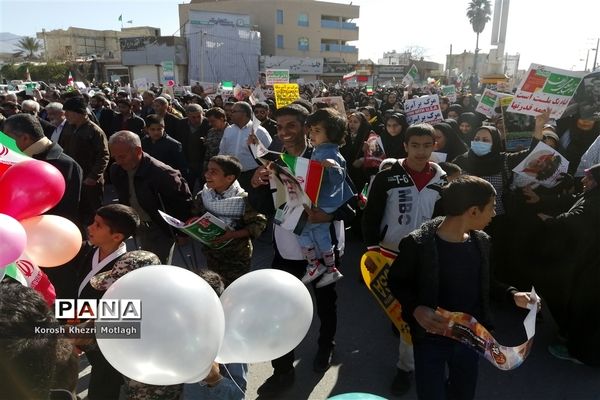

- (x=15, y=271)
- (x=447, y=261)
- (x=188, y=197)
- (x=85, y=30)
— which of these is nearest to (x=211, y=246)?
(x=188, y=197)

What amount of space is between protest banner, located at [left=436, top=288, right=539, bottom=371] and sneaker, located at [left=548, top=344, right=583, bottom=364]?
5.79 feet

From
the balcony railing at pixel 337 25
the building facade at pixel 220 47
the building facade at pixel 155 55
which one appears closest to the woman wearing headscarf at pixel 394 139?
the building facade at pixel 220 47

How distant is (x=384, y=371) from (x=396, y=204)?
49.3 inches

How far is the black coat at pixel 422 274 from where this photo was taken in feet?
7.36

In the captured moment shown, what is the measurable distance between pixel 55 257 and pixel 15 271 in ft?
1.09

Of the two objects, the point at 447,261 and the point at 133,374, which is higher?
the point at 447,261

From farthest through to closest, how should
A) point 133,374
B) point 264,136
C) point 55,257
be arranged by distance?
point 264,136
point 55,257
point 133,374

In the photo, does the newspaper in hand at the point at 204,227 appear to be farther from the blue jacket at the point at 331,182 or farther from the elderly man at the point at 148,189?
the blue jacket at the point at 331,182

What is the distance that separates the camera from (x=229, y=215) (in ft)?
10.9

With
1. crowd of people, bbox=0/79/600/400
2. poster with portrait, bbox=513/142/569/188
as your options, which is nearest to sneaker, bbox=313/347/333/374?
crowd of people, bbox=0/79/600/400

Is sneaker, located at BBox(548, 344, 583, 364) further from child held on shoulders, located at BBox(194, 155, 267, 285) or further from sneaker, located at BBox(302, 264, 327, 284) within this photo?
child held on shoulders, located at BBox(194, 155, 267, 285)

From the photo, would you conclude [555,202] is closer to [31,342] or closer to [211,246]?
[211,246]

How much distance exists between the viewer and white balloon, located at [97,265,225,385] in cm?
153

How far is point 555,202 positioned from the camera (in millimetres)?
4137
